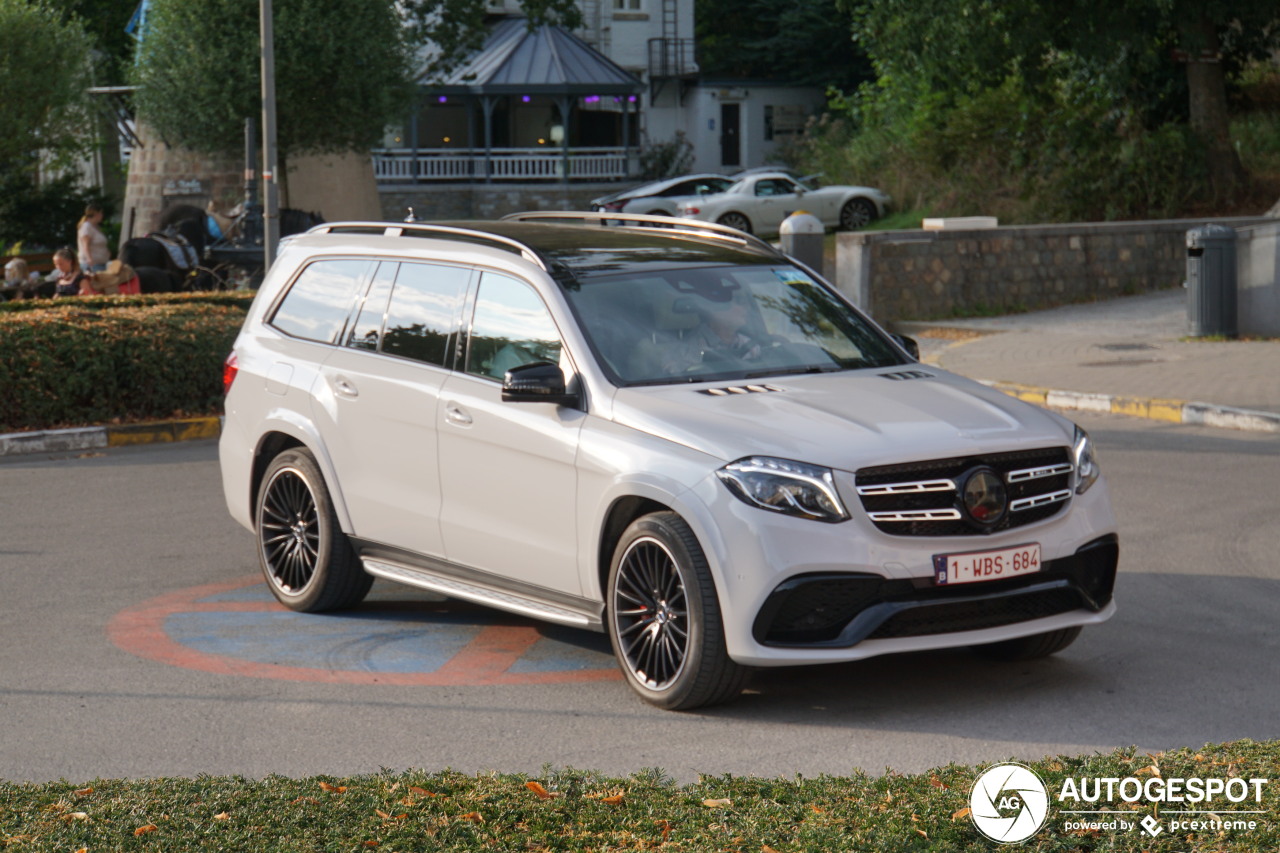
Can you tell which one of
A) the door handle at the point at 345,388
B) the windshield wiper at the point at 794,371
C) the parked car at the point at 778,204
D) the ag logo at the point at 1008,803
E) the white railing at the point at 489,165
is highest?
the white railing at the point at 489,165

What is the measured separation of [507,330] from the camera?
6.90 m

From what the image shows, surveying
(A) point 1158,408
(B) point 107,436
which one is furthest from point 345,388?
(A) point 1158,408

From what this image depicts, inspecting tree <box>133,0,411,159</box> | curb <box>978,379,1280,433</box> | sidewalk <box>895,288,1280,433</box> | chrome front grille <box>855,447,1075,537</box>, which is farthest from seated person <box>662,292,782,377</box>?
tree <box>133,0,411,159</box>

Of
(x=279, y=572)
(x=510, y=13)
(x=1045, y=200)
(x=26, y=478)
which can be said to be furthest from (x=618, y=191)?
(x=279, y=572)

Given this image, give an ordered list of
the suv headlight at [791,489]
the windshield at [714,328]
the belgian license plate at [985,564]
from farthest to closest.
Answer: the windshield at [714,328], the belgian license plate at [985,564], the suv headlight at [791,489]

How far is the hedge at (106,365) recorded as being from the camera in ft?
44.7

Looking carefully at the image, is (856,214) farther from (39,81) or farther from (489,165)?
(39,81)

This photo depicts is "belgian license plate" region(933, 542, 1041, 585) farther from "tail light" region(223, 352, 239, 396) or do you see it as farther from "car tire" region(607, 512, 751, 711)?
"tail light" region(223, 352, 239, 396)

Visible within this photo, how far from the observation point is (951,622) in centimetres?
585

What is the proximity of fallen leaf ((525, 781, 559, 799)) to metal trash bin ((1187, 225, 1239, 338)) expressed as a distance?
15089 millimetres

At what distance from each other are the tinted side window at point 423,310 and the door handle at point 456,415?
11.5 inches

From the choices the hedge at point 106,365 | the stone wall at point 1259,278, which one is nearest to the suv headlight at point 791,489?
the hedge at point 106,365

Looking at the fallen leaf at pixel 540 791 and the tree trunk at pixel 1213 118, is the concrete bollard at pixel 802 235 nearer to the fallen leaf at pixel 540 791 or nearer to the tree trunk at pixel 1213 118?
the tree trunk at pixel 1213 118

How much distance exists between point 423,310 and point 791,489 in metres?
2.37
